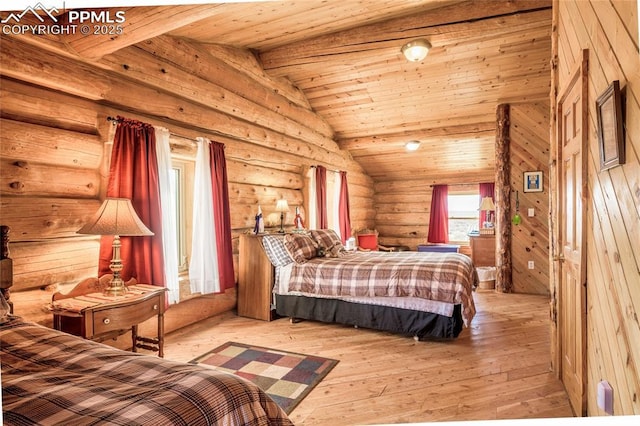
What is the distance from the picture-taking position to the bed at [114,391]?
0.96 metres

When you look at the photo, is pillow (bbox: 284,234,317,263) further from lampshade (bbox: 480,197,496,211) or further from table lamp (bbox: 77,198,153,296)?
lampshade (bbox: 480,197,496,211)

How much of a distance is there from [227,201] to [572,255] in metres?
3.03

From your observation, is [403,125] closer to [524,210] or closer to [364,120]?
[364,120]

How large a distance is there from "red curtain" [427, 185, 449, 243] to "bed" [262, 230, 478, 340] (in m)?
3.72

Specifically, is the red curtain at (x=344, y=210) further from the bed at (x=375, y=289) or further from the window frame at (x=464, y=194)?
the window frame at (x=464, y=194)

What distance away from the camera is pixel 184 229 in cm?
390

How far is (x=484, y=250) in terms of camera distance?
20.0 ft

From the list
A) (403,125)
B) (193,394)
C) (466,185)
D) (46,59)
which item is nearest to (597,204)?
(193,394)

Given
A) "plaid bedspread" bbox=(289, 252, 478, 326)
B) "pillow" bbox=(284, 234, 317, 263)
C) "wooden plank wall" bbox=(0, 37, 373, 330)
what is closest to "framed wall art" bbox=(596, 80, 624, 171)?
"plaid bedspread" bbox=(289, 252, 478, 326)

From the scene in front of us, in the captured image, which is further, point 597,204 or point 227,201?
point 227,201

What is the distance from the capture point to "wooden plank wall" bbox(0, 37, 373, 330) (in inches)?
90.0

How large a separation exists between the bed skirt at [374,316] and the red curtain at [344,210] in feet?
8.70

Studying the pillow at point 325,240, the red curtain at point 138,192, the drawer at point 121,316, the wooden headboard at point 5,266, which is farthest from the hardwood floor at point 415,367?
the wooden headboard at point 5,266

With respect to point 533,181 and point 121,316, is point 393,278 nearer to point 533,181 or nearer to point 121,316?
point 121,316
